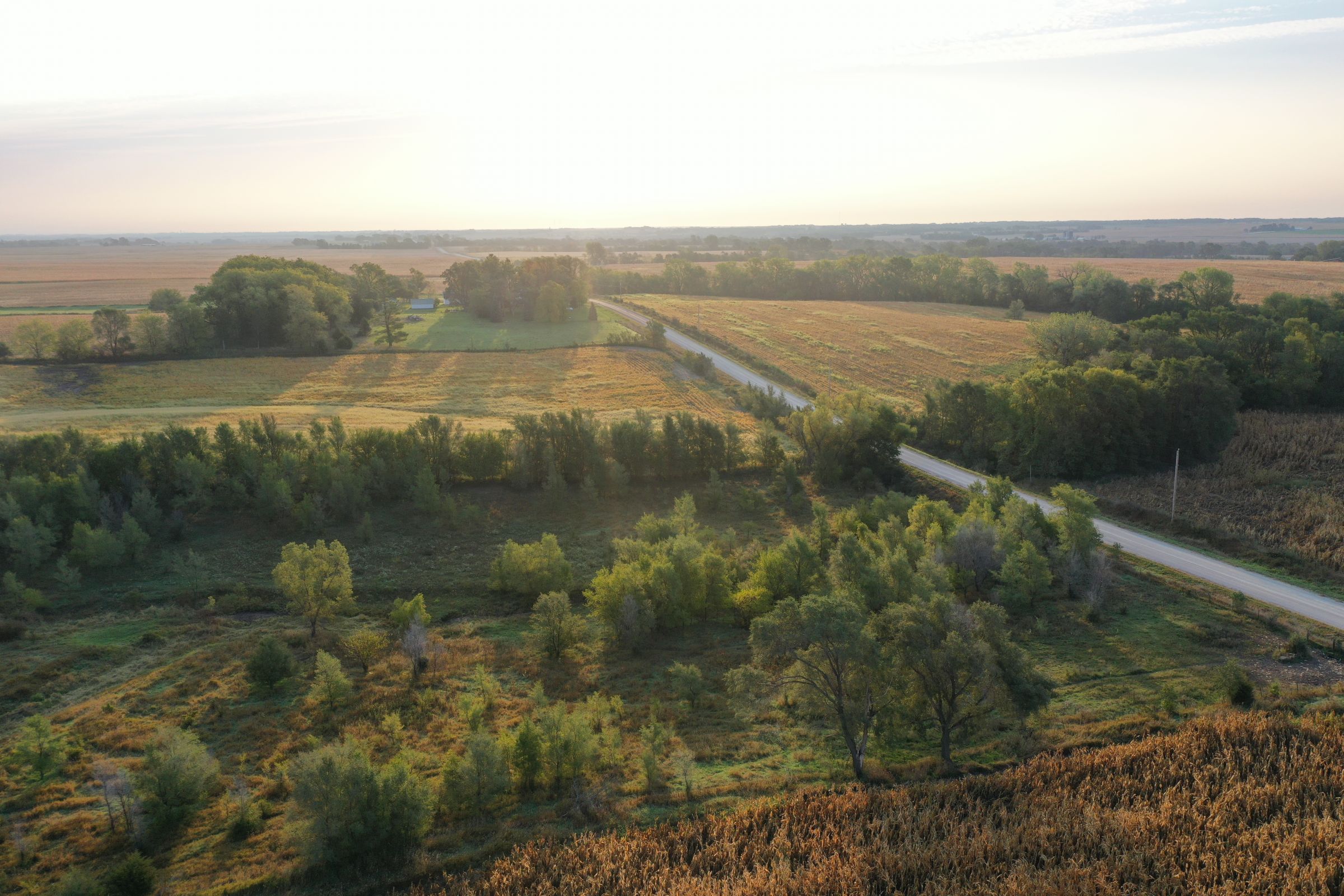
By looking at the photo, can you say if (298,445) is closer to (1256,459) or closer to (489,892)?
(489,892)

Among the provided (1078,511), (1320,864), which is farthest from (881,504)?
(1320,864)

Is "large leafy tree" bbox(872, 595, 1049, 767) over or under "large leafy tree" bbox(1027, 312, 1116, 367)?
under

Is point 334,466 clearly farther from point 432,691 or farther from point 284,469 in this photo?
point 432,691

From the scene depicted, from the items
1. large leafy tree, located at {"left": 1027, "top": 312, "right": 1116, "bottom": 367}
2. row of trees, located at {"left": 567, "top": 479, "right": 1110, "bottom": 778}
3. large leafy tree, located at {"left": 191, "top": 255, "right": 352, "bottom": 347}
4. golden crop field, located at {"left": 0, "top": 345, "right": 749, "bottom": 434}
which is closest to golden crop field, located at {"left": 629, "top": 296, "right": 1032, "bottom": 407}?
large leafy tree, located at {"left": 1027, "top": 312, "right": 1116, "bottom": 367}

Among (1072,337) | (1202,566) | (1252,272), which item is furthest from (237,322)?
(1252,272)

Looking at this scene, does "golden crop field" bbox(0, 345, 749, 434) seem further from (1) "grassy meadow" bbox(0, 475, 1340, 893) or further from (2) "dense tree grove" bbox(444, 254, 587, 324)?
(1) "grassy meadow" bbox(0, 475, 1340, 893)

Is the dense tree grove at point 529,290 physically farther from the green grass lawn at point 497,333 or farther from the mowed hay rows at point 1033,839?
the mowed hay rows at point 1033,839
